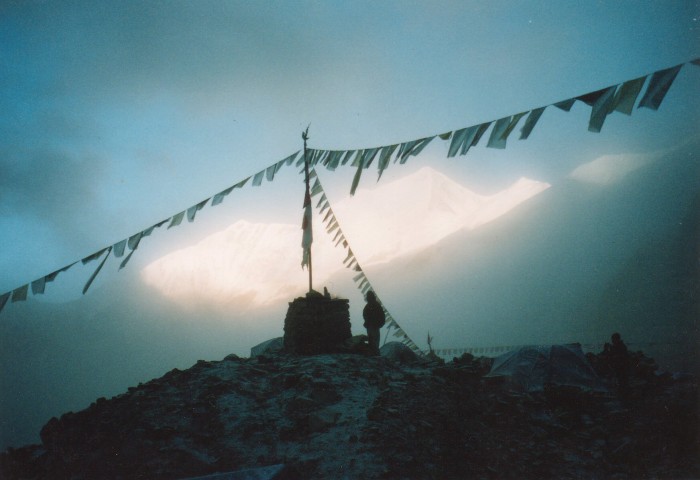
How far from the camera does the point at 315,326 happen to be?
10742 millimetres

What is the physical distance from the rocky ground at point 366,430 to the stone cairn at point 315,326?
236 cm

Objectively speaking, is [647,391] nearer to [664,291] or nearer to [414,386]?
[414,386]

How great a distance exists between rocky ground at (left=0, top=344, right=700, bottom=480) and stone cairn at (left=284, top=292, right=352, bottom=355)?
2360 millimetres

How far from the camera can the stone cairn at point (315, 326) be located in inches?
420

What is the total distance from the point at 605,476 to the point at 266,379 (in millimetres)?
6771

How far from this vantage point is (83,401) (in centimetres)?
14750

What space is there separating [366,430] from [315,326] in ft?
16.9

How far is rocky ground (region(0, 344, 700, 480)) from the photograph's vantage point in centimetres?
536

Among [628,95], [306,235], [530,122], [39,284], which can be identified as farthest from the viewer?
[306,235]

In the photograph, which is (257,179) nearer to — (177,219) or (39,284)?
(177,219)

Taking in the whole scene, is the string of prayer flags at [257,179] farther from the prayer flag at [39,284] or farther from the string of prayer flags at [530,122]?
the string of prayer flags at [530,122]

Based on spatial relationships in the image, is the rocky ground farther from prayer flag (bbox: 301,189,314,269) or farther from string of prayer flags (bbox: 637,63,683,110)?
string of prayer flags (bbox: 637,63,683,110)

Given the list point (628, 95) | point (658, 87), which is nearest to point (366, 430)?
point (628, 95)

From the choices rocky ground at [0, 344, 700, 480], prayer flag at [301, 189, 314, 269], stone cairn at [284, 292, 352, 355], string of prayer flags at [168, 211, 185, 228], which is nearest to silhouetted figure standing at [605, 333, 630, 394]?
rocky ground at [0, 344, 700, 480]
